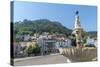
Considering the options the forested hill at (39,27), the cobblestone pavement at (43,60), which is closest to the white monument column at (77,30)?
the forested hill at (39,27)

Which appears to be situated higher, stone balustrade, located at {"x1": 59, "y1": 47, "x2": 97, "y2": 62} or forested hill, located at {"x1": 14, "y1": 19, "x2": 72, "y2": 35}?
forested hill, located at {"x1": 14, "y1": 19, "x2": 72, "y2": 35}

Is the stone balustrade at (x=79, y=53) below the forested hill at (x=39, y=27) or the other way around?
below

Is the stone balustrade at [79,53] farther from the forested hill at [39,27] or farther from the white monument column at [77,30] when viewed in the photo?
the forested hill at [39,27]

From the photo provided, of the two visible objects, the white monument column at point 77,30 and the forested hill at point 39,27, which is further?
the white monument column at point 77,30

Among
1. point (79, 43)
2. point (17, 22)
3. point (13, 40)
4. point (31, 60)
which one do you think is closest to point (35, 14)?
point (17, 22)

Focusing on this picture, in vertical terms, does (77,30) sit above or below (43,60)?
above

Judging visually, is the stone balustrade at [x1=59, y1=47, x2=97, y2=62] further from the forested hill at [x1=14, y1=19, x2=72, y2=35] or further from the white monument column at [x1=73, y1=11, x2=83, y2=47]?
the forested hill at [x1=14, y1=19, x2=72, y2=35]

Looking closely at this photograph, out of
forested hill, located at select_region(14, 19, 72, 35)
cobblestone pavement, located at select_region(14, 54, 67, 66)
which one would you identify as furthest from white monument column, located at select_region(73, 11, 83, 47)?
→ cobblestone pavement, located at select_region(14, 54, 67, 66)

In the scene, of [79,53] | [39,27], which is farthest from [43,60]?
[79,53]

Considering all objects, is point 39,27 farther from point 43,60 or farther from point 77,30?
point 77,30
